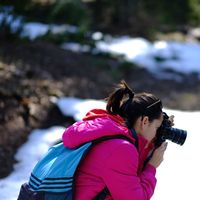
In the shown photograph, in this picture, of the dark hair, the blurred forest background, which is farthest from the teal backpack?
the blurred forest background

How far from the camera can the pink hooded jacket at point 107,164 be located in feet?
10.3

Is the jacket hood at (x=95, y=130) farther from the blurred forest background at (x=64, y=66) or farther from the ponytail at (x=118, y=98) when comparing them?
the blurred forest background at (x=64, y=66)

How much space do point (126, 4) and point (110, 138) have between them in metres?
11.4

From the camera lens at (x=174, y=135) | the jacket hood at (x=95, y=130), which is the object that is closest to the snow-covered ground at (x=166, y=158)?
the camera lens at (x=174, y=135)

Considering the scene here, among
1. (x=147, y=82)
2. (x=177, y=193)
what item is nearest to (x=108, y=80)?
(x=147, y=82)

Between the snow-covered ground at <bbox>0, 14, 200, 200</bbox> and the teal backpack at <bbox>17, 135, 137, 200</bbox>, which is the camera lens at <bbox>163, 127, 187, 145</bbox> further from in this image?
the snow-covered ground at <bbox>0, 14, 200, 200</bbox>

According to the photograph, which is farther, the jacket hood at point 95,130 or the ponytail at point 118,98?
the ponytail at point 118,98

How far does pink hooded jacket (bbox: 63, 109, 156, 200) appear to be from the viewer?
313 cm

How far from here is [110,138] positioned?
3.16 meters

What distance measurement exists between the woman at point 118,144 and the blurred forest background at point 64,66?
2.47 metres

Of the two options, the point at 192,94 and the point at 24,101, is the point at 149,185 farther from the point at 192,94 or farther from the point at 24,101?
the point at 192,94

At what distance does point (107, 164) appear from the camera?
3123mm

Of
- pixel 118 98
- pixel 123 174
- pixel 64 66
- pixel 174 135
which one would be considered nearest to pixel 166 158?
pixel 174 135

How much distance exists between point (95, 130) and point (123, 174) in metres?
0.29
